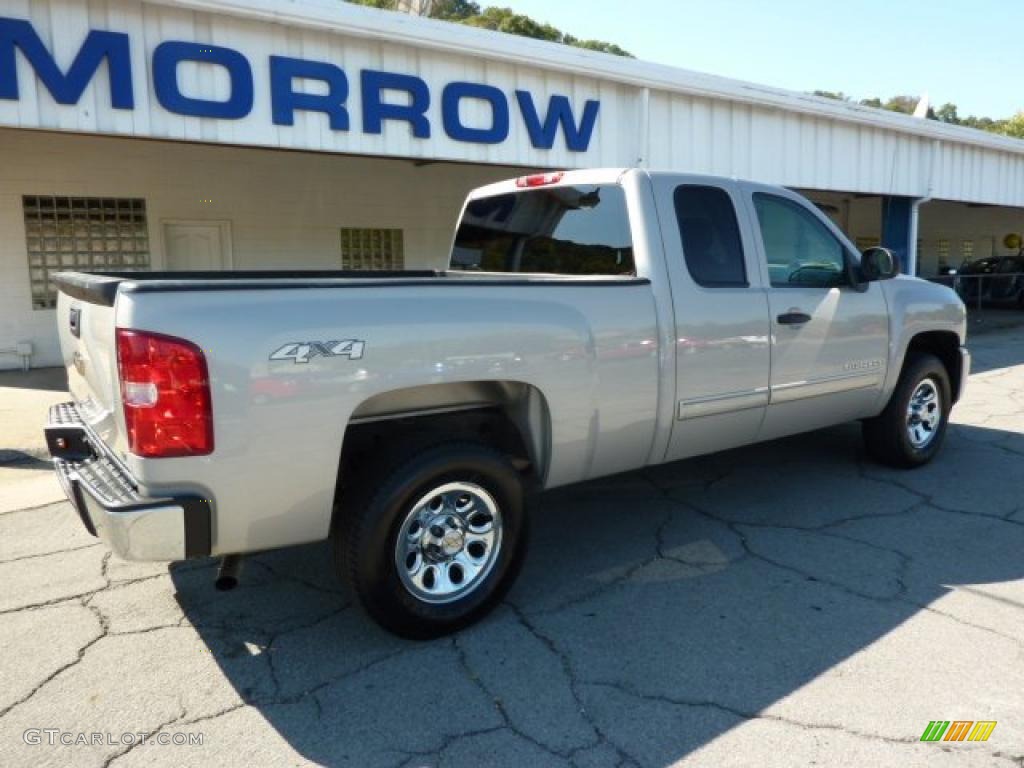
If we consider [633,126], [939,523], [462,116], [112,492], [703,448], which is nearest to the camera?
[112,492]

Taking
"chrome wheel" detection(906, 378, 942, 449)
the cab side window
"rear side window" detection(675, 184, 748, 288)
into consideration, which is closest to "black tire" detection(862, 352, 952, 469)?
"chrome wheel" detection(906, 378, 942, 449)

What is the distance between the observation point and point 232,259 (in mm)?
12609

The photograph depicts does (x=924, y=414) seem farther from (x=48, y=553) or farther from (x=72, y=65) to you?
(x=72, y=65)

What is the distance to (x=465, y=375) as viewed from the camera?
3223 mm

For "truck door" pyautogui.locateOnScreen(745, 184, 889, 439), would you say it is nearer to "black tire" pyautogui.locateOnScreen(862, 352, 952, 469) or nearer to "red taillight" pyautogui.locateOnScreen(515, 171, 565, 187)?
"black tire" pyautogui.locateOnScreen(862, 352, 952, 469)

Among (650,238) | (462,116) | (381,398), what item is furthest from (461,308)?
(462,116)

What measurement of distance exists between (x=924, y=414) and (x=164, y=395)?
5.23m

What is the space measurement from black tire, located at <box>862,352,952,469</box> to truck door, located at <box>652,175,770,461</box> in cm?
154

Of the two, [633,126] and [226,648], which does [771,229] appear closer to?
[226,648]

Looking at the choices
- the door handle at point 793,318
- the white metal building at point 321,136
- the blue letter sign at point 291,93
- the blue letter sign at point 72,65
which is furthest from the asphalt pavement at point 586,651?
the white metal building at point 321,136

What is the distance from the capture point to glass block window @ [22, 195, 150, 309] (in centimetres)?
1109

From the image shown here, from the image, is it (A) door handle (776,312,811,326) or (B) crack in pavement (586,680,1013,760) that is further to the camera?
(A) door handle (776,312,811,326)

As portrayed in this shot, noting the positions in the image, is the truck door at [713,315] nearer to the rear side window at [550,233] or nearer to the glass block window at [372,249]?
the rear side window at [550,233]

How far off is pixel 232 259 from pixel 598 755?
37.9ft
